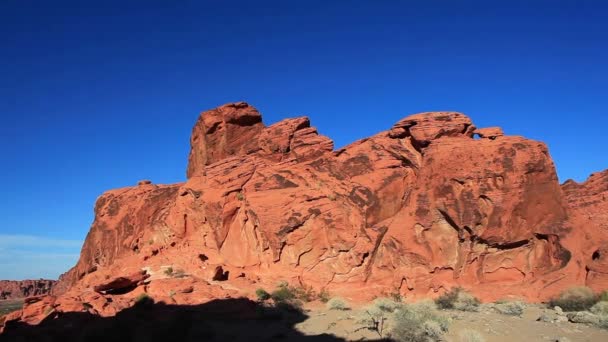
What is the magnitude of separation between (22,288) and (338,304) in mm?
116625

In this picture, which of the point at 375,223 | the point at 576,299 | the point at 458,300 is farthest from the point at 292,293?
the point at 576,299

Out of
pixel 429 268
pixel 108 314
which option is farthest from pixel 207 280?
pixel 429 268

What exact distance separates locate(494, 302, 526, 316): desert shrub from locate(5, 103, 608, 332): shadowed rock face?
2.53 m

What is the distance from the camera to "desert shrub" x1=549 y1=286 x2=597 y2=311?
21.6 m

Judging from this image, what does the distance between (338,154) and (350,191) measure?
345 centimetres

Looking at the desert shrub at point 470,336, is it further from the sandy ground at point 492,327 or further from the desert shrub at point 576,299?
the desert shrub at point 576,299

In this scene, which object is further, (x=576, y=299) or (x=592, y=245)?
(x=592, y=245)

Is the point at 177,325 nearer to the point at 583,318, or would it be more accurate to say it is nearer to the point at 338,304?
the point at 338,304

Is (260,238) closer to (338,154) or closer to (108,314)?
(338,154)

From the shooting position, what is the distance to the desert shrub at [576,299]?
2163 centimetres

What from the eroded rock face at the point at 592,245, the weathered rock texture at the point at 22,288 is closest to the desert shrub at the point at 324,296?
the eroded rock face at the point at 592,245

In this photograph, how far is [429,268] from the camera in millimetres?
27031

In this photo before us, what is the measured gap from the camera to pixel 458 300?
2427 cm

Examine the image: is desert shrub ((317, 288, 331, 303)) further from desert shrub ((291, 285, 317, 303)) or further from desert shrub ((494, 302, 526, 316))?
desert shrub ((494, 302, 526, 316))
